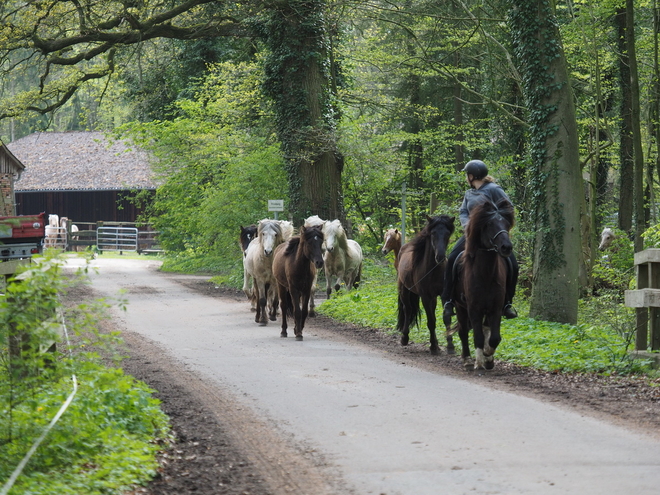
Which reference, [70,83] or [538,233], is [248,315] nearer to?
[538,233]

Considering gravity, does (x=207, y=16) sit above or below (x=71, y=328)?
above

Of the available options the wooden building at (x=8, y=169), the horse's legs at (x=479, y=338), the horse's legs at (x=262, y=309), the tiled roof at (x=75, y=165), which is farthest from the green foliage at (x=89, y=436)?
the tiled roof at (x=75, y=165)

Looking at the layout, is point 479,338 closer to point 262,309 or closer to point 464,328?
point 464,328

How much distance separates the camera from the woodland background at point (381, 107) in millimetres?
14305

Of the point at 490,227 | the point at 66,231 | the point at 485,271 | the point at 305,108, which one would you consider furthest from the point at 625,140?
the point at 66,231

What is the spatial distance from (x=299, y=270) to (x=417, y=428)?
7414 millimetres

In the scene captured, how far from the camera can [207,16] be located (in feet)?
92.3

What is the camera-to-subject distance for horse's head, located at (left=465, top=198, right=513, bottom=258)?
982cm

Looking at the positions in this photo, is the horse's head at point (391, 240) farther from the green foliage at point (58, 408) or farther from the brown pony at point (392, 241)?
the green foliage at point (58, 408)

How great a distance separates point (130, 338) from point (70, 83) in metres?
14.5

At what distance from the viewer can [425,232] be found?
12.7 m

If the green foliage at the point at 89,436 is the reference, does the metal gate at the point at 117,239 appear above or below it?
above

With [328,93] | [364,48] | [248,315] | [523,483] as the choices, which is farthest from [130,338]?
[364,48]

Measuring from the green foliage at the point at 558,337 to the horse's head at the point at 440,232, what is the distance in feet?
5.65
